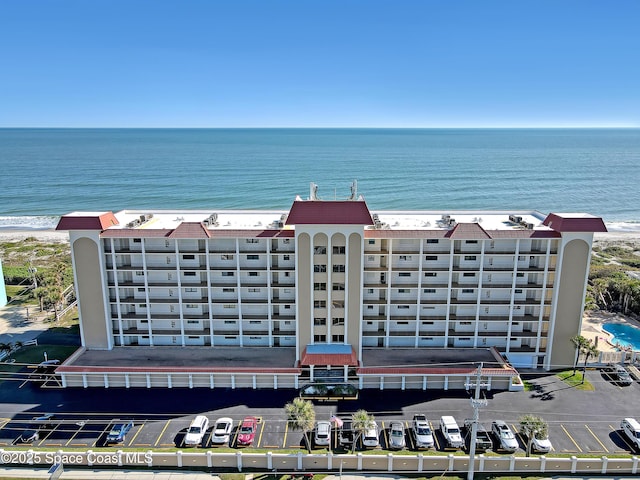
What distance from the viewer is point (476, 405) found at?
27.7m

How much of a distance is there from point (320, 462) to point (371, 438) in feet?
14.9

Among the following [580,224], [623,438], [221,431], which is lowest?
[623,438]

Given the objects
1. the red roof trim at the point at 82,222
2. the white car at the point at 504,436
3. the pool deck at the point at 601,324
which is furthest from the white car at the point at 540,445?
the red roof trim at the point at 82,222

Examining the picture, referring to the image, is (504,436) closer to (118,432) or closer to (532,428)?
(532,428)

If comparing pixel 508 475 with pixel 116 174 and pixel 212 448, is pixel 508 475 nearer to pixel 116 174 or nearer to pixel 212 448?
pixel 212 448

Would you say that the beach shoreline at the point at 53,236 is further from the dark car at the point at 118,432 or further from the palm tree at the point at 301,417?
the palm tree at the point at 301,417

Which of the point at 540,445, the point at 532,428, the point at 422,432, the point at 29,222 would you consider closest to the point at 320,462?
the point at 422,432

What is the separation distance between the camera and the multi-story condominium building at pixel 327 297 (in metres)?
43.8

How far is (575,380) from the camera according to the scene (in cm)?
4488

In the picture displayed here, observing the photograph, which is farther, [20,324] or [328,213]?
[20,324]

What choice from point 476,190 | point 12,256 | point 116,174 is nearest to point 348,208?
point 12,256

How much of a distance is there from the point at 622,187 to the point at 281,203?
117904 mm

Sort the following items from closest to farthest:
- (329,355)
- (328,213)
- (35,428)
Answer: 1. (35,428)
2. (328,213)
3. (329,355)

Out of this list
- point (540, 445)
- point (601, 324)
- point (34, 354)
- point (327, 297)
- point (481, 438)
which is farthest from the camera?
point (601, 324)
